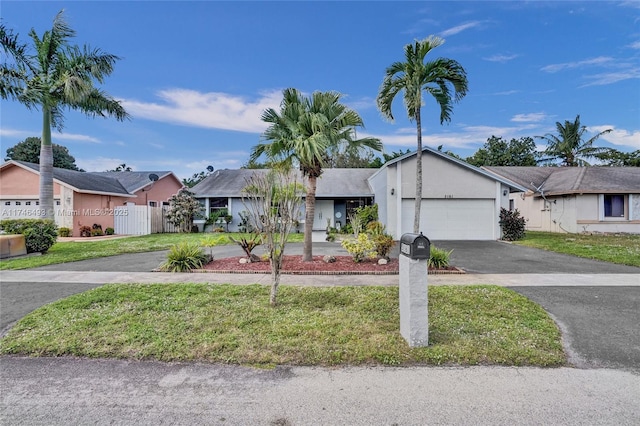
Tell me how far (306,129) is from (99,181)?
20.1 m

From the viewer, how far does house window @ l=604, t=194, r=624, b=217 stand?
1880cm

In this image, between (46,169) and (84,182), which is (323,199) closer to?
(46,169)

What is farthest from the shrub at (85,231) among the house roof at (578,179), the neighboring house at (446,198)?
the house roof at (578,179)

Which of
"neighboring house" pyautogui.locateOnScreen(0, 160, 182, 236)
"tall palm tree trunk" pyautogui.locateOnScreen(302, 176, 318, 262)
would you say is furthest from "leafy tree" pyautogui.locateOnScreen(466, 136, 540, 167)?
"neighboring house" pyautogui.locateOnScreen(0, 160, 182, 236)

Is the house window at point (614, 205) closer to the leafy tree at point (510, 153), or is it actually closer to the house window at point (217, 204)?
the leafy tree at point (510, 153)

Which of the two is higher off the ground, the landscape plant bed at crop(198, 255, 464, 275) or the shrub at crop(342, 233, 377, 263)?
the shrub at crop(342, 233, 377, 263)

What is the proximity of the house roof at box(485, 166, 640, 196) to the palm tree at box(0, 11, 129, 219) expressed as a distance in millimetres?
26377

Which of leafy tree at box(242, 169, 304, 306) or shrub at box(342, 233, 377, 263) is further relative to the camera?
shrub at box(342, 233, 377, 263)

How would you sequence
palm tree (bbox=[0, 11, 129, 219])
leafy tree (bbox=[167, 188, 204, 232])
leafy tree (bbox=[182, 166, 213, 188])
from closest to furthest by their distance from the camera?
palm tree (bbox=[0, 11, 129, 219]) < leafy tree (bbox=[167, 188, 204, 232]) < leafy tree (bbox=[182, 166, 213, 188])

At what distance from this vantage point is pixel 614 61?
14977mm

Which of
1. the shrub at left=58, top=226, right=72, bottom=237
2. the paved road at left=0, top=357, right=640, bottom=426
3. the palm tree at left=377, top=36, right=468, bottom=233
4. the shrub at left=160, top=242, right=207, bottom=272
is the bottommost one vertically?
the paved road at left=0, top=357, right=640, bottom=426

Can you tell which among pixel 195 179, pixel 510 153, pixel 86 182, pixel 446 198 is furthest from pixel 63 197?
pixel 510 153

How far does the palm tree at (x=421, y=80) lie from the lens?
32.1ft

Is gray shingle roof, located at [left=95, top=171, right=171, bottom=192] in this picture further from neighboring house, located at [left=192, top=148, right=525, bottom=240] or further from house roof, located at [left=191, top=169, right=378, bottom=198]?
neighboring house, located at [left=192, top=148, right=525, bottom=240]
